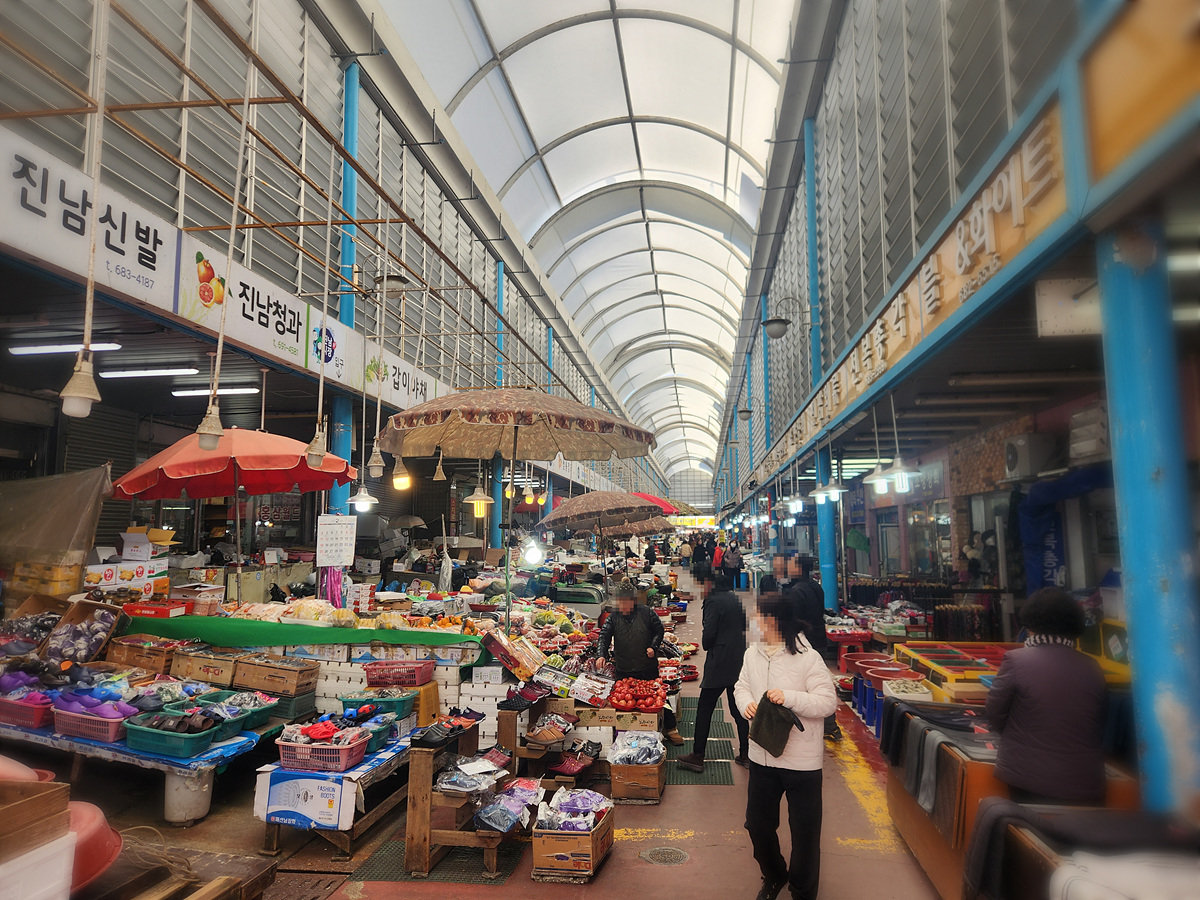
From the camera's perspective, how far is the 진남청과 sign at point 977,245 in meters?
3.29

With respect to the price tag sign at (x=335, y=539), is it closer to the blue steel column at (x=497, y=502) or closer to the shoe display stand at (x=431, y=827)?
the shoe display stand at (x=431, y=827)

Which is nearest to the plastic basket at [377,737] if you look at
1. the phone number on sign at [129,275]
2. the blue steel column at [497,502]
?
the phone number on sign at [129,275]

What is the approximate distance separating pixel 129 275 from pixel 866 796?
7.39m

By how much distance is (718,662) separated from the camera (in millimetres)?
6098

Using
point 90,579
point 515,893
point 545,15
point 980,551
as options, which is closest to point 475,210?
point 545,15

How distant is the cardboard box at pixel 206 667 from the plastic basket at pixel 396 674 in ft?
4.07

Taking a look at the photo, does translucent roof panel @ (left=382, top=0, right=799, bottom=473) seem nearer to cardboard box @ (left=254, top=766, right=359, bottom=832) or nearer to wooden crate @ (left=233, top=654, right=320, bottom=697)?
wooden crate @ (left=233, top=654, right=320, bottom=697)

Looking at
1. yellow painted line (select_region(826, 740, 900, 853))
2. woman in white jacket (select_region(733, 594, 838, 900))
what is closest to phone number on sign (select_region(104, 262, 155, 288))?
woman in white jacket (select_region(733, 594, 838, 900))

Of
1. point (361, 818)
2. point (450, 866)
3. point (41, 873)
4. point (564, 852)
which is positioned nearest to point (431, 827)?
point (450, 866)

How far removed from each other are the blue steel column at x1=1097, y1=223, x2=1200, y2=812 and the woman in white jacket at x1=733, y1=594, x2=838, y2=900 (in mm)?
1347

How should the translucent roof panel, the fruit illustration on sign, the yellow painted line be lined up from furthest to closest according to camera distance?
the translucent roof panel → the fruit illustration on sign → the yellow painted line

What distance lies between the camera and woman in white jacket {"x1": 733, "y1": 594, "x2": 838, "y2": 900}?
11.7 feet

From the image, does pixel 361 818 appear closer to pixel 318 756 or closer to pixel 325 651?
pixel 318 756

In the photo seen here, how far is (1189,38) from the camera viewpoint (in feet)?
7.36
